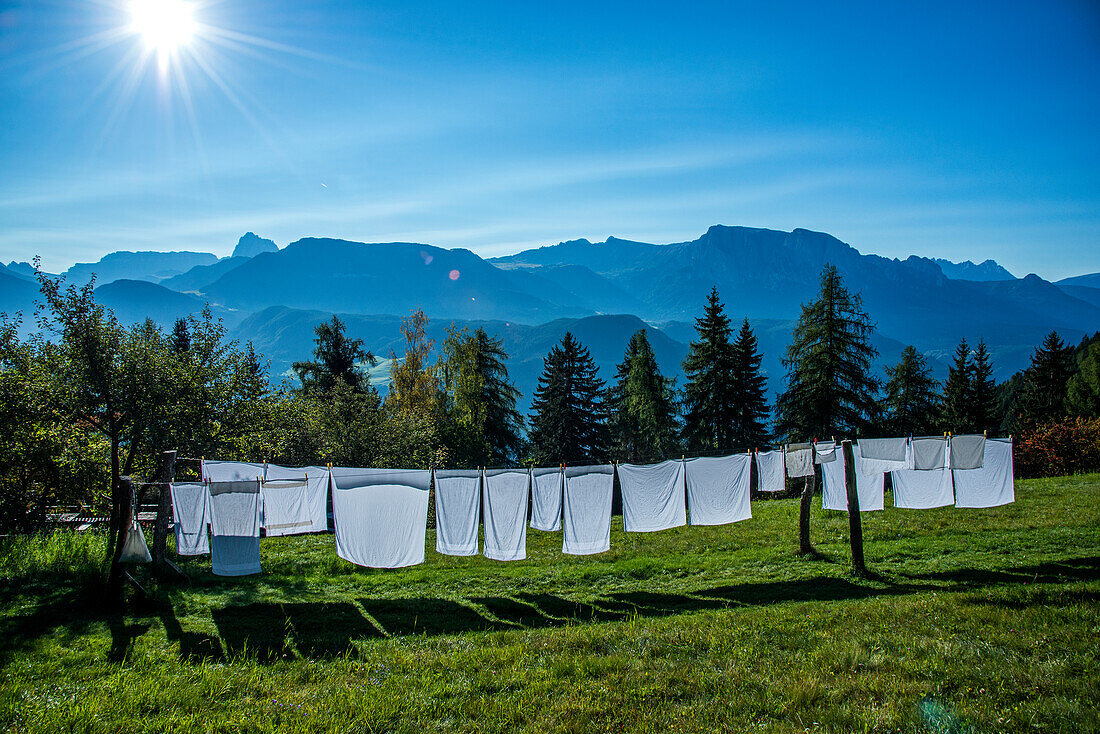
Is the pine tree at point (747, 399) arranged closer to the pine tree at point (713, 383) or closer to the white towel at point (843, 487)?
the pine tree at point (713, 383)

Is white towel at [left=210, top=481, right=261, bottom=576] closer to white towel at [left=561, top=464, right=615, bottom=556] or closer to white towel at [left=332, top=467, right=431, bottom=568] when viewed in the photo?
white towel at [left=332, top=467, right=431, bottom=568]

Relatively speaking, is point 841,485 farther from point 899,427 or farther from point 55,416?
point 899,427

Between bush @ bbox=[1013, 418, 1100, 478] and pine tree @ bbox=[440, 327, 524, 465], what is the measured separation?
34.2m

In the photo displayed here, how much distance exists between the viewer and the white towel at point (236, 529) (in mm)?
12461

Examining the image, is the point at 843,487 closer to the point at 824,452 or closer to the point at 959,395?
the point at 824,452

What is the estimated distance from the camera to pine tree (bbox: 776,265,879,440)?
36.3 metres

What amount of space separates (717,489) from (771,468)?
2.57 metres

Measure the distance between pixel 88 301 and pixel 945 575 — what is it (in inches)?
933

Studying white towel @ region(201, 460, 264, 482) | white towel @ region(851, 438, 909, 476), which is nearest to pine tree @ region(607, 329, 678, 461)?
white towel @ region(851, 438, 909, 476)

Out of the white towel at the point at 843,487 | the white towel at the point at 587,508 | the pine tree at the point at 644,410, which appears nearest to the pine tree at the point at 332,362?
the pine tree at the point at 644,410

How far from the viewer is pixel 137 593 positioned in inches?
439

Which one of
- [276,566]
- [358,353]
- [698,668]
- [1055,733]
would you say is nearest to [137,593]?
[276,566]

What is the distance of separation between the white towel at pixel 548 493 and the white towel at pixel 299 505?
4.98 meters

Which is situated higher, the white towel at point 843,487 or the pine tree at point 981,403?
the pine tree at point 981,403
